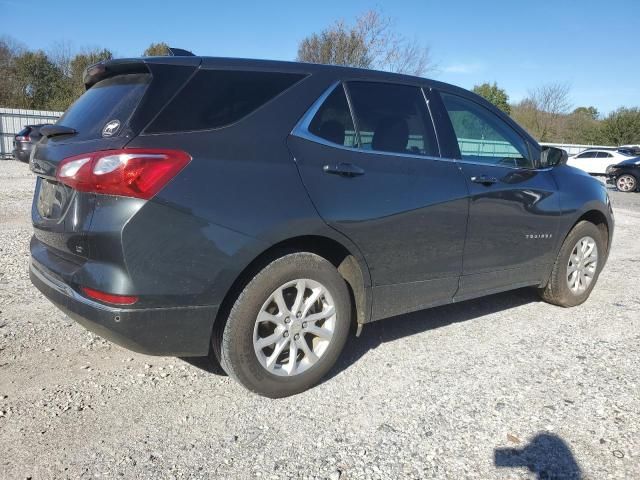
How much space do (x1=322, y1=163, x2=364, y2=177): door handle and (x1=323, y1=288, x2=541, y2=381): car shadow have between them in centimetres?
126

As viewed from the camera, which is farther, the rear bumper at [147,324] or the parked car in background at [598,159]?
the parked car in background at [598,159]

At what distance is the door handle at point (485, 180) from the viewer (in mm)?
3740

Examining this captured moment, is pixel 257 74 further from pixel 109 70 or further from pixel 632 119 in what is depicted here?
pixel 632 119

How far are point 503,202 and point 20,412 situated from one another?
3.33 meters

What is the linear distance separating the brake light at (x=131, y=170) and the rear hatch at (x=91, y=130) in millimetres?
58

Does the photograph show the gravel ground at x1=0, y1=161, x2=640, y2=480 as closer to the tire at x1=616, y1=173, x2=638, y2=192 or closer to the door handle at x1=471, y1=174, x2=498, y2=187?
the door handle at x1=471, y1=174, x2=498, y2=187

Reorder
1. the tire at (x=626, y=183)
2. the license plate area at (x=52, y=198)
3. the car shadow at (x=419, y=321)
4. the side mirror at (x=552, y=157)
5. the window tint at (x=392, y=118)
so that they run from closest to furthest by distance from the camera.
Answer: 1. the license plate area at (x=52, y=198)
2. the window tint at (x=392, y=118)
3. the car shadow at (x=419, y=321)
4. the side mirror at (x=552, y=157)
5. the tire at (x=626, y=183)

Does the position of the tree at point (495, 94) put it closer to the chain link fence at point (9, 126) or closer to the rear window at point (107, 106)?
the chain link fence at point (9, 126)

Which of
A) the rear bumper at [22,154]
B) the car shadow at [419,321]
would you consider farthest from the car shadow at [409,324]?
the rear bumper at [22,154]

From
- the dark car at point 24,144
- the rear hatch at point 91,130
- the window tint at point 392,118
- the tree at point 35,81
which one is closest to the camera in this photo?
the rear hatch at point 91,130

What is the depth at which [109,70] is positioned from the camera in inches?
119

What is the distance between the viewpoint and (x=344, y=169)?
3.03 metres

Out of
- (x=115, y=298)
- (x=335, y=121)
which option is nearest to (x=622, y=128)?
(x=335, y=121)

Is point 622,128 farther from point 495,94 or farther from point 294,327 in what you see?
point 294,327
